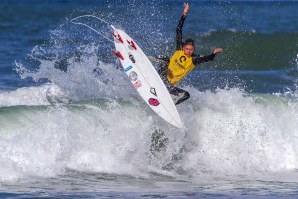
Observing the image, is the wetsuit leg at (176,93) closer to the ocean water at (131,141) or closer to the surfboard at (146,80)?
the surfboard at (146,80)

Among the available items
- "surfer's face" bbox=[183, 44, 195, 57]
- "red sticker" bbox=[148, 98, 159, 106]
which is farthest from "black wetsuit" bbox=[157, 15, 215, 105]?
"red sticker" bbox=[148, 98, 159, 106]

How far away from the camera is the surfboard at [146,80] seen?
43.0 feet

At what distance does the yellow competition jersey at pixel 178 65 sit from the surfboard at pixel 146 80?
0.33 meters

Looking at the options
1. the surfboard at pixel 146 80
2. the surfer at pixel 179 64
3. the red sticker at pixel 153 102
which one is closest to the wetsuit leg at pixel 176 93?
the surfer at pixel 179 64

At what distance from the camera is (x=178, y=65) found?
1325 centimetres

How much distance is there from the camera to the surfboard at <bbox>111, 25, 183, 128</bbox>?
43.0 ft

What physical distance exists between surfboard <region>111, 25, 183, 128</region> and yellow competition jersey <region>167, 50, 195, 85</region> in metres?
0.33

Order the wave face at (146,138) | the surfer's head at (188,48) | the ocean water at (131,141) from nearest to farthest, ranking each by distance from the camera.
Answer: the ocean water at (131,141), the wave face at (146,138), the surfer's head at (188,48)

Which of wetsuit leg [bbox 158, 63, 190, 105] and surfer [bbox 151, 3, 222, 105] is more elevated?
surfer [bbox 151, 3, 222, 105]

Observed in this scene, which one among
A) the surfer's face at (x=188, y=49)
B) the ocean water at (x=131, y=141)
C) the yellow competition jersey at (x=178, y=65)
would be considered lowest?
the ocean water at (x=131, y=141)

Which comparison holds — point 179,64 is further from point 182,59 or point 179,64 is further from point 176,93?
point 176,93

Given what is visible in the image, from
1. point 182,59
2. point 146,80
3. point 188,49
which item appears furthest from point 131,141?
point 188,49

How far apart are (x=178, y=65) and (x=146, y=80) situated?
60 centimetres

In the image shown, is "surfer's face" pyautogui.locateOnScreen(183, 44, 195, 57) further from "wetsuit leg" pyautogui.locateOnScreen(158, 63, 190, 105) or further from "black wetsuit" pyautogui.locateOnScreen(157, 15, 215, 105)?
"wetsuit leg" pyautogui.locateOnScreen(158, 63, 190, 105)
